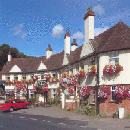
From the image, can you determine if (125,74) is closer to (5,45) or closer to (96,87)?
(96,87)

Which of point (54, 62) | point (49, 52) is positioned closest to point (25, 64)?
point (49, 52)

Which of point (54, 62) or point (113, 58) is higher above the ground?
point (54, 62)

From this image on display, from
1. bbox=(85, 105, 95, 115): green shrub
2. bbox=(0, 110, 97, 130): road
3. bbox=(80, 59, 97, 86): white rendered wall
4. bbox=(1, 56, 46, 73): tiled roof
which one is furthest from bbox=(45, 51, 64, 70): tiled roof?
bbox=(0, 110, 97, 130): road

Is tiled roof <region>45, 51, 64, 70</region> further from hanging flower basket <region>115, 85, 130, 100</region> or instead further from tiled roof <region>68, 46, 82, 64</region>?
hanging flower basket <region>115, 85, 130, 100</region>

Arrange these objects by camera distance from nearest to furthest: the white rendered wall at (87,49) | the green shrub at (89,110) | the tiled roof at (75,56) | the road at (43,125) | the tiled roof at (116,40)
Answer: the road at (43,125)
the tiled roof at (116,40)
the green shrub at (89,110)
the white rendered wall at (87,49)
the tiled roof at (75,56)

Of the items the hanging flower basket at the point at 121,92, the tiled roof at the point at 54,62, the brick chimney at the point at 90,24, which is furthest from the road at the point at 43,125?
the tiled roof at the point at 54,62

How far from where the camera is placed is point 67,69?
91.3 ft

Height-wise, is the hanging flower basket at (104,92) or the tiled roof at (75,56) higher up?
the tiled roof at (75,56)

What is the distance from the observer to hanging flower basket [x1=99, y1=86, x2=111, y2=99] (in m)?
17.2

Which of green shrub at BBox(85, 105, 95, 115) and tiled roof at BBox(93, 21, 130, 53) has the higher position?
tiled roof at BBox(93, 21, 130, 53)

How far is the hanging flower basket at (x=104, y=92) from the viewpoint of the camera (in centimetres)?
1716

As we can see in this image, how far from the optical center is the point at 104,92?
1731 cm

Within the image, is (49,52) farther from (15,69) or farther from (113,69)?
(113,69)

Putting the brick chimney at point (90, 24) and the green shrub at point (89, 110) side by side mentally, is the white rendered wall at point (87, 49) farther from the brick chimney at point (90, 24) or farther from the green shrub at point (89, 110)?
the green shrub at point (89, 110)
